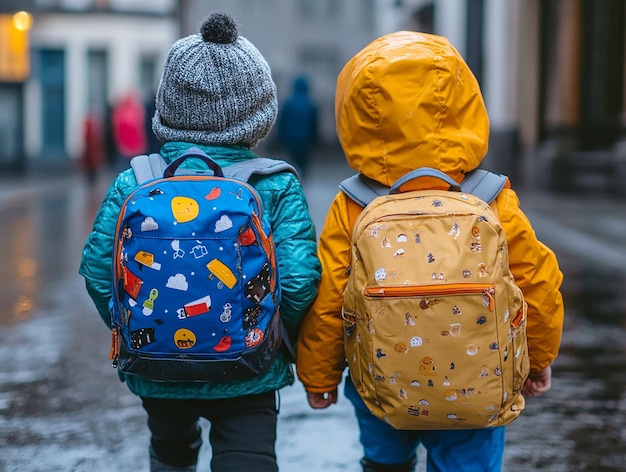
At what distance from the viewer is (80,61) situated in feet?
123

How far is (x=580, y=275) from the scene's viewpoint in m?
8.12

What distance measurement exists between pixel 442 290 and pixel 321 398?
2.01ft

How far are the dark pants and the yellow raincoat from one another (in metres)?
0.20

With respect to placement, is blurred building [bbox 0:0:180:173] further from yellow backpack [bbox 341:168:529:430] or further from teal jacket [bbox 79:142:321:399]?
yellow backpack [bbox 341:168:529:430]

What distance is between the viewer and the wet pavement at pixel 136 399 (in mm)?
3826

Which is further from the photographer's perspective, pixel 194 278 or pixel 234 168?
pixel 234 168

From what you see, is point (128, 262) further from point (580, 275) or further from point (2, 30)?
point (2, 30)

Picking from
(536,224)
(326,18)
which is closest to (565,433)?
(536,224)

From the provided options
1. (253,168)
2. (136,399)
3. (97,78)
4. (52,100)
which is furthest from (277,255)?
(97,78)

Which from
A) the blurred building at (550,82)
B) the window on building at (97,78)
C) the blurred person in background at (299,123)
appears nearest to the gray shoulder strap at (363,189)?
the blurred building at (550,82)

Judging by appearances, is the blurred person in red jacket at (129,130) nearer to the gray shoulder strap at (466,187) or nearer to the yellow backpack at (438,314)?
the gray shoulder strap at (466,187)

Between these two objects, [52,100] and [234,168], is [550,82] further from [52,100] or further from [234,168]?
[52,100]

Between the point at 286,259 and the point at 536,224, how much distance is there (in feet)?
30.4

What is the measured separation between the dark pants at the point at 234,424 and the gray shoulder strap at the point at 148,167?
0.59 m
